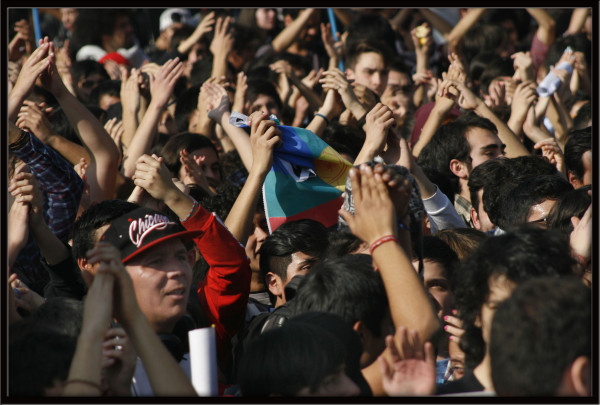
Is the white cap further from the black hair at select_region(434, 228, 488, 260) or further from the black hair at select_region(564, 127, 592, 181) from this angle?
the black hair at select_region(434, 228, 488, 260)

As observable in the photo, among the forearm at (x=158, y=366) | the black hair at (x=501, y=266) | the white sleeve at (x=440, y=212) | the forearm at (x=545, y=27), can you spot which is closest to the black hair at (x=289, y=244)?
the white sleeve at (x=440, y=212)

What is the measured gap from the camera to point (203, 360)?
2.45m

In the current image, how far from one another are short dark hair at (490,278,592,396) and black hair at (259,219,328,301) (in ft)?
6.74

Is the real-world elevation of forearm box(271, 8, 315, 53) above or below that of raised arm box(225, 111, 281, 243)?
above

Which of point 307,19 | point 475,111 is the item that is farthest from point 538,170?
point 307,19

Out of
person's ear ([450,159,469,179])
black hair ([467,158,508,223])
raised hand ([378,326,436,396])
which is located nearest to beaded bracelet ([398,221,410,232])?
raised hand ([378,326,436,396])

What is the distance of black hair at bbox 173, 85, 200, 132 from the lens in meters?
7.10

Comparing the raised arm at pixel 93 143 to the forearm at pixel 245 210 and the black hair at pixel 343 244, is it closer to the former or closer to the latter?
the forearm at pixel 245 210

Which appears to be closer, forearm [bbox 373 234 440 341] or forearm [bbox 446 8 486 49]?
forearm [bbox 373 234 440 341]

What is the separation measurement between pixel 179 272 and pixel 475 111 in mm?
3420

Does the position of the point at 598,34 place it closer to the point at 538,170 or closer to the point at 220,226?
the point at 538,170

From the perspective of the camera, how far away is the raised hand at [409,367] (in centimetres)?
242

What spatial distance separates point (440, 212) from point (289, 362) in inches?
98.3

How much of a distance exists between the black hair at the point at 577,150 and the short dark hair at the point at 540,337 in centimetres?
342
